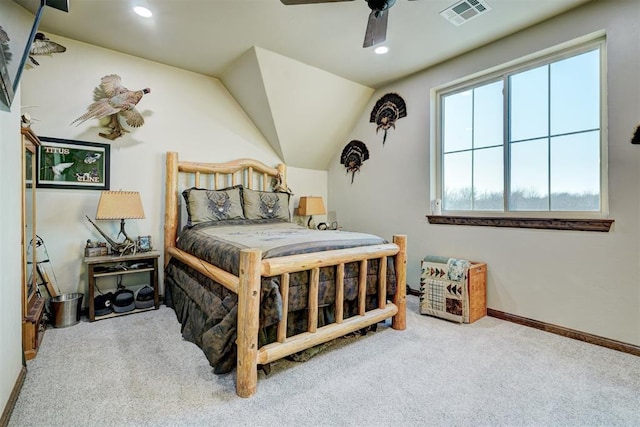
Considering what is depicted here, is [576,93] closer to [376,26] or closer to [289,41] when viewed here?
[376,26]

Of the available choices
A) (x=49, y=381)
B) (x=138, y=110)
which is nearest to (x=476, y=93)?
(x=138, y=110)

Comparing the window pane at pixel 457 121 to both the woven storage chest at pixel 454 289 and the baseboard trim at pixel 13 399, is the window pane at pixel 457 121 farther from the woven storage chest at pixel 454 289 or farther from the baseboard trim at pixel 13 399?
the baseboard trim at pixel 13 399

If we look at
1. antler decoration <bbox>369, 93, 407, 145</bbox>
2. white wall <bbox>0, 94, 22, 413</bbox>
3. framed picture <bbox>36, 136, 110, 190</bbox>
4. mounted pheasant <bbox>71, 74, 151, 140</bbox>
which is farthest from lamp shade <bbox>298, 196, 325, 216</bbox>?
white wall <bbox>0, 94, 22, 413</bbox>

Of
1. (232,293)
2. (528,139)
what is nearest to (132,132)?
(232,293)

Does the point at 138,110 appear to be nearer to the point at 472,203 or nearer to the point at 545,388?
the point at 472,203

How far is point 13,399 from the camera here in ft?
4.99

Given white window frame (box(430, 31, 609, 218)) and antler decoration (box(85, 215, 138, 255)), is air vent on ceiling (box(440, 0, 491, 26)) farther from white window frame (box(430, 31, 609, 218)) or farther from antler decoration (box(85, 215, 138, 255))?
antler decoration (box(85, 215, 138, 255))

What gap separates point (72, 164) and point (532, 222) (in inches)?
168

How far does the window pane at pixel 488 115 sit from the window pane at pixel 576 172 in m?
0.51

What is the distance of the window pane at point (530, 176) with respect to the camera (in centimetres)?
265

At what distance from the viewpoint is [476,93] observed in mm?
3143

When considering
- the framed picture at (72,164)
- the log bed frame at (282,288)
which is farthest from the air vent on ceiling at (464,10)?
the framed picture at (72,164)

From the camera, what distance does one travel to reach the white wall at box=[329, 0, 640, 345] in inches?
84.7

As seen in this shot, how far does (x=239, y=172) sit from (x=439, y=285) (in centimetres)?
269
